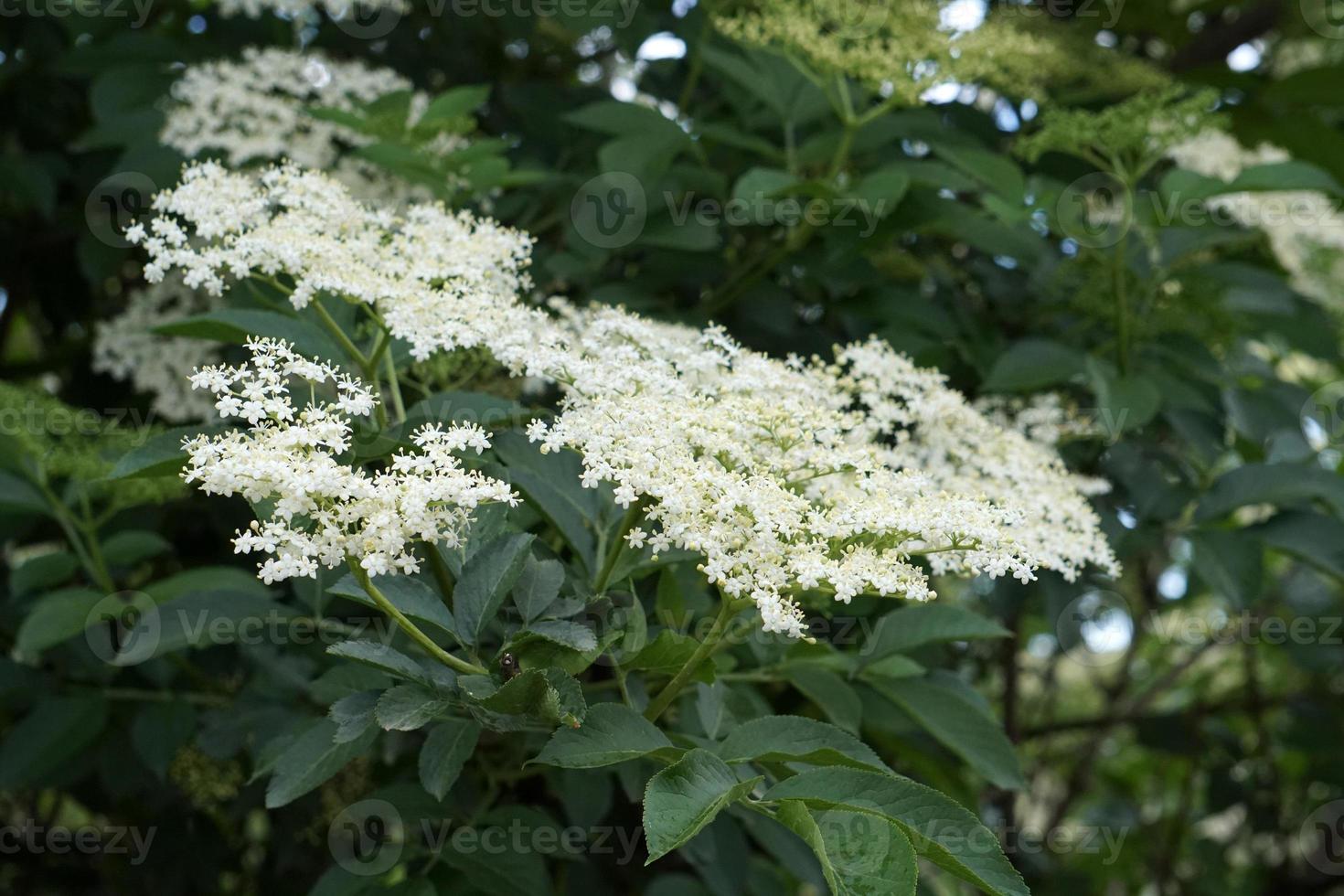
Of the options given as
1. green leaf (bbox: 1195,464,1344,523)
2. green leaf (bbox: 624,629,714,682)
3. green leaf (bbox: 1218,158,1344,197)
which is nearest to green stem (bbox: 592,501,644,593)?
green leaf (bbox: 624,629,714,682)

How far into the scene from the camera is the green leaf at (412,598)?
5.69 ft

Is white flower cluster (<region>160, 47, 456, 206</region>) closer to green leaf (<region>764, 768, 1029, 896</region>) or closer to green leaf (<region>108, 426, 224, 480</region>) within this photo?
green leaf (<region>108, 426, 224, 480</region>)

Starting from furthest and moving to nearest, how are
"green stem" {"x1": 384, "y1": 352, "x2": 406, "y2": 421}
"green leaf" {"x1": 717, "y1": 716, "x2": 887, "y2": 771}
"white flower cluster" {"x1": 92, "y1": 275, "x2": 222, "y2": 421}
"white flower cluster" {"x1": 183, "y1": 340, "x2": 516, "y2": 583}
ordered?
1. "white flower cluster" {"x1": 92, "y1": 275, "x2": 222, "y2": 421}
2. "green stem" {"x1": 384, "y1": 352, "x2": 406, "y2": 421}
3. "green leaf" {"x1": 717, "y1": 716, "x2": 887, "y2": 771}
4. "white flower cluster" {"x1": 183, "y1": 340, "x2": 516, "y2": 583}

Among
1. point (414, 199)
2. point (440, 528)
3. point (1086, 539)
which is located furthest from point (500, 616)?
point (414, 199)

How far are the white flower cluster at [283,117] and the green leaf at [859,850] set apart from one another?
194 cm

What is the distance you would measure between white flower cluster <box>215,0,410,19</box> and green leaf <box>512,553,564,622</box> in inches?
87.2

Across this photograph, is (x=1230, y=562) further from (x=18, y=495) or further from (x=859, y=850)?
(x=18, y=495)

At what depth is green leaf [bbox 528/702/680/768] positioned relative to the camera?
161 cm

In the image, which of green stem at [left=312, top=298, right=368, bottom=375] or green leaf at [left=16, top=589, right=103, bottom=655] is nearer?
Answer: green stem at [left=312, top=298, right=368, bottom=375]

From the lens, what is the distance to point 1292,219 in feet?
13.1

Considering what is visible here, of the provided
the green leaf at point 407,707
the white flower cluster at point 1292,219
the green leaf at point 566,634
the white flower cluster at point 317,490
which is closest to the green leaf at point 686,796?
the green leaf at point 566,634

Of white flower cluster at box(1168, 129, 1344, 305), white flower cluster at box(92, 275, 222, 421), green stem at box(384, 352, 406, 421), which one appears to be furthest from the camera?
white flower cluster at box(1168, 129, 1344, 305)

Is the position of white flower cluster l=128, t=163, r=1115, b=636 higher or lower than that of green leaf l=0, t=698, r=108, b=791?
higher

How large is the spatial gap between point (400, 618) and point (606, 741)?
32 centimetres
